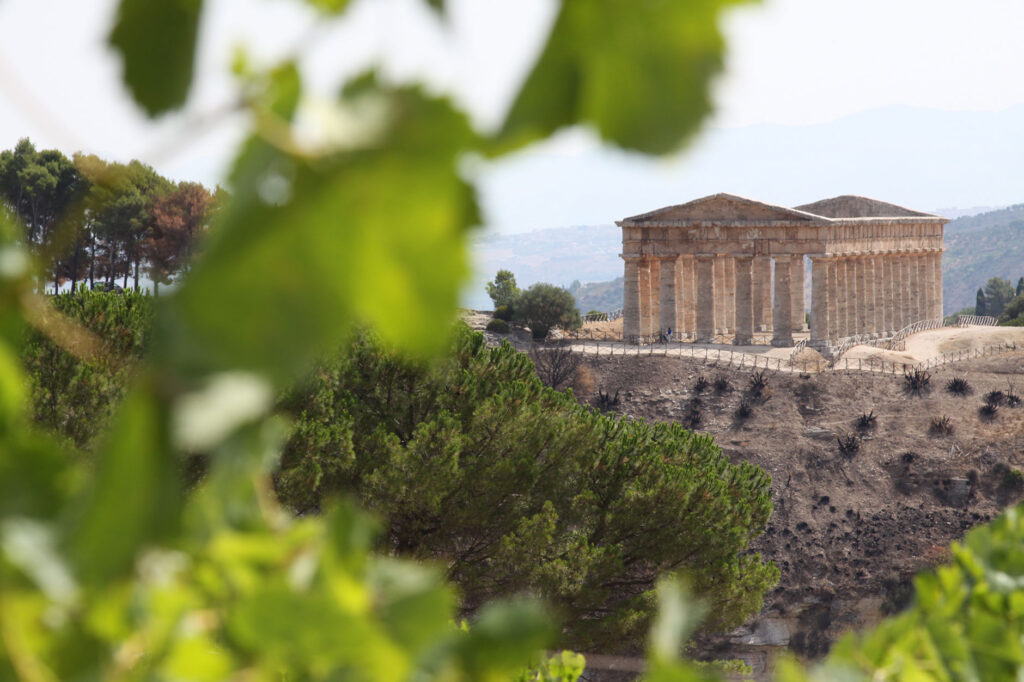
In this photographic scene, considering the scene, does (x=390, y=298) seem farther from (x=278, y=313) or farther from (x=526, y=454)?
(x=526, y=454)

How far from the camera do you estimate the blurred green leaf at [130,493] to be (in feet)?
1.39

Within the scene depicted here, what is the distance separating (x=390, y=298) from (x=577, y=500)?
626 inches

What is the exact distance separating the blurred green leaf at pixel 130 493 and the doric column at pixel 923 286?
181ft

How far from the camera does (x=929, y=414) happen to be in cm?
3409

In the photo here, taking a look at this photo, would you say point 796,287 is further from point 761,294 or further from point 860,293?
point 761,294

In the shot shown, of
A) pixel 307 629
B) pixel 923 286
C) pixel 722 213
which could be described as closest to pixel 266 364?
pixel 307 629

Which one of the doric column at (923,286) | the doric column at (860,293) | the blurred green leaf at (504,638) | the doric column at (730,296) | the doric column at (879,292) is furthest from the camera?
the doric column at (923,286)

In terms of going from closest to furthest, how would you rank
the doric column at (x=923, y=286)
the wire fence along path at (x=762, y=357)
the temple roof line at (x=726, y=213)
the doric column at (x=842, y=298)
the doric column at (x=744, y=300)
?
the wire fence along path at (x=762, y=357), the temple roof line at (x=726, y=213), the doric column at (x=744, y=300), the doric column at (x=842, y=298), the doric column at (x=923, y=286)

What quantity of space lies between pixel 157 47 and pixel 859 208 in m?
52.1

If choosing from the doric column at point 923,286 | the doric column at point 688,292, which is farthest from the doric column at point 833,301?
the doric column at point 923,286

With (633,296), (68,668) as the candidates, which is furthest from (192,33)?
(633,296)

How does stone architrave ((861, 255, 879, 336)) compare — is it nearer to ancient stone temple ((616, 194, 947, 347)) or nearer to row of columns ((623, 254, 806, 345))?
ancient stone temple ((616, 194, 947, 347))

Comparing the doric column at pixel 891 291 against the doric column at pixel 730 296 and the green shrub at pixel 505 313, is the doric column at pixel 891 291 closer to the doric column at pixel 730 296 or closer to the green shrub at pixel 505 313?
the doric column at pixel 730 296

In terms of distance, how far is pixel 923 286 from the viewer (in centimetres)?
5138
